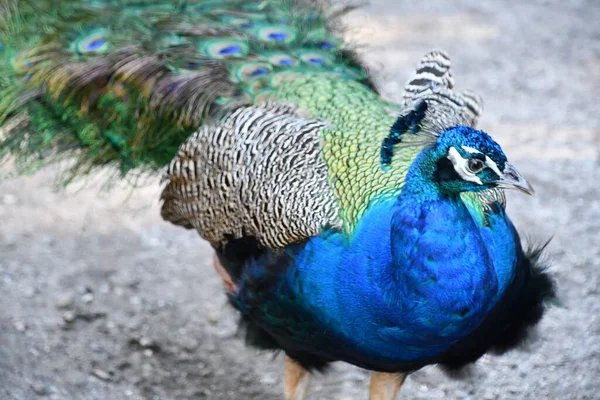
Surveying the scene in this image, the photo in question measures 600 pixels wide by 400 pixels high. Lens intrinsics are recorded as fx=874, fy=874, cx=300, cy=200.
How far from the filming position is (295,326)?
2.23m

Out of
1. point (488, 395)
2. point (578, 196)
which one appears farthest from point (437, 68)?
point (578, 196)

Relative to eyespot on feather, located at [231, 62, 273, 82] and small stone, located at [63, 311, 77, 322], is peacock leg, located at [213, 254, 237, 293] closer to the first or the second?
eyespot on feather, located at [231, 62, 273, 82]

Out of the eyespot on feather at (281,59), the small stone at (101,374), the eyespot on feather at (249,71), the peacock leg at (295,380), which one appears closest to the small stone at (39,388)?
the small stone at (101,374)

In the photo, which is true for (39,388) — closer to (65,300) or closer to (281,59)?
(65,300)

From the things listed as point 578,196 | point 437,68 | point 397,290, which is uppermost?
point 437,68

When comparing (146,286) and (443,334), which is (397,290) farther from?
(146,286)

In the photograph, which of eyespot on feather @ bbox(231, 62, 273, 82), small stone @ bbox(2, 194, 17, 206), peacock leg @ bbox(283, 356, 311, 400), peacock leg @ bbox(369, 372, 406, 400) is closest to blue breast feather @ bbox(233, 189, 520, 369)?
peacock leg @ bbox(369, 372, 406, 400)

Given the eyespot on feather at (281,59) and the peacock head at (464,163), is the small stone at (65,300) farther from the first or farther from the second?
the peacock head at (464,163)

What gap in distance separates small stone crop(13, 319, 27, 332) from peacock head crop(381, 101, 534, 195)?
1.82 meters

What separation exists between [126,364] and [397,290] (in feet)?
4.56

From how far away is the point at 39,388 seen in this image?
286 cm

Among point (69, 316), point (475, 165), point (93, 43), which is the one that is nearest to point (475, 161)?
point (475, 165)

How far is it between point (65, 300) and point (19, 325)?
22 centimetres

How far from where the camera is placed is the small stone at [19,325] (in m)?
3.18
